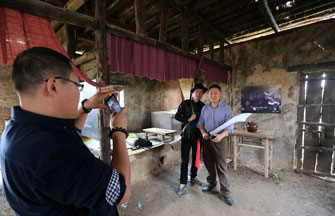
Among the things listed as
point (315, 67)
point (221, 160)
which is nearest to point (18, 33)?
point (221, 160)

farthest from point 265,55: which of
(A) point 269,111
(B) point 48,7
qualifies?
(B) point 48,7

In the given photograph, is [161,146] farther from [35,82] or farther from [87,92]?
[35,82]

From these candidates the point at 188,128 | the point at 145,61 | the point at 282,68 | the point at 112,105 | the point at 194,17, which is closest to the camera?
the point at 112,105

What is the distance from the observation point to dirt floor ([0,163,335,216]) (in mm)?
3107

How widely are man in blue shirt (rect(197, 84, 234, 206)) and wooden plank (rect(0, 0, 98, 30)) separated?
2.61 meters

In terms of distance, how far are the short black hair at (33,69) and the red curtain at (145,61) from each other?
6.12 feet

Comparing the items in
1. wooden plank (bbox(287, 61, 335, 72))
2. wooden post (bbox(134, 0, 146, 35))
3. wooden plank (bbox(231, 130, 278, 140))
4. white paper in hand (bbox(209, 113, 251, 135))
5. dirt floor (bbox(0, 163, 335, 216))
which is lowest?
dirt floor (bbox(0, 163, 335, 216))

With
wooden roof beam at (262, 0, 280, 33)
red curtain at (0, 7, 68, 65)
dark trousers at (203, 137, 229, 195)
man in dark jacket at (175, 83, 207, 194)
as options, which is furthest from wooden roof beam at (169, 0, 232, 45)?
dark trousers at (203, 137, 229, 195)

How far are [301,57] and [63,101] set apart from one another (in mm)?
6080

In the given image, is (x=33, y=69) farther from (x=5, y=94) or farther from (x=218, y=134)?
(x=5, y=94)

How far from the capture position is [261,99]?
207 inches

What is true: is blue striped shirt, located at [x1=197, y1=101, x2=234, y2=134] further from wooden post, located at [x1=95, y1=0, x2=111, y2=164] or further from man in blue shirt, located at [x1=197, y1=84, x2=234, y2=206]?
wooden post, located at [x1=95, y1=0, x2=111, y2=164]

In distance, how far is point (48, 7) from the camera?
200cm

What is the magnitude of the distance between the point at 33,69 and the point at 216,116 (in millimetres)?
3149
